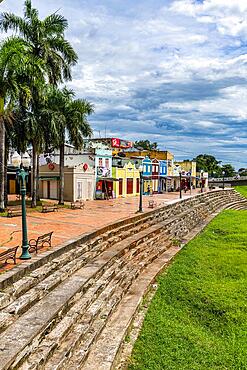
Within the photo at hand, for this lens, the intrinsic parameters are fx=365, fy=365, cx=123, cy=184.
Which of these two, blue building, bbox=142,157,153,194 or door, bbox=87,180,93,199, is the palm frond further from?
blue building, bbox=142,157,153,194

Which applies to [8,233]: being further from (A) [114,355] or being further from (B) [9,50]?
(B) [9,50]

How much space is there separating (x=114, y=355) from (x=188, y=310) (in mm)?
3936

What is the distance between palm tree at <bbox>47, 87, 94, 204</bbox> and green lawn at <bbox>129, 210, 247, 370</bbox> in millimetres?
12896

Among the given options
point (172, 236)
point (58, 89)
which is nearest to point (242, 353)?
point (172, 236)

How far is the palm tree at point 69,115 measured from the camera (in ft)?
81.0

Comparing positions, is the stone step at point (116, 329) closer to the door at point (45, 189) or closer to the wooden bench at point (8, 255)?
the wooden bench at point (8, 255)

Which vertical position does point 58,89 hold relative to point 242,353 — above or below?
above

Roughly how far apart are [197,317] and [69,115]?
18.6m

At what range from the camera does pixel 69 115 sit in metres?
25.6

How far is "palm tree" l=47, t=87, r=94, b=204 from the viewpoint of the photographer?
81.0 ft

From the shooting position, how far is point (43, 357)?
19.7 ft

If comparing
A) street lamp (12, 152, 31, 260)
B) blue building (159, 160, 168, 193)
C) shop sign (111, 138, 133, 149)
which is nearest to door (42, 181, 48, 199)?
blue building (159, 160, 168, 193)

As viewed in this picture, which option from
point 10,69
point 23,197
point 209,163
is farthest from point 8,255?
point 209,163

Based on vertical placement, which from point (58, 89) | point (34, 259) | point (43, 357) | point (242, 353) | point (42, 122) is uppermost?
point (58, 89)
